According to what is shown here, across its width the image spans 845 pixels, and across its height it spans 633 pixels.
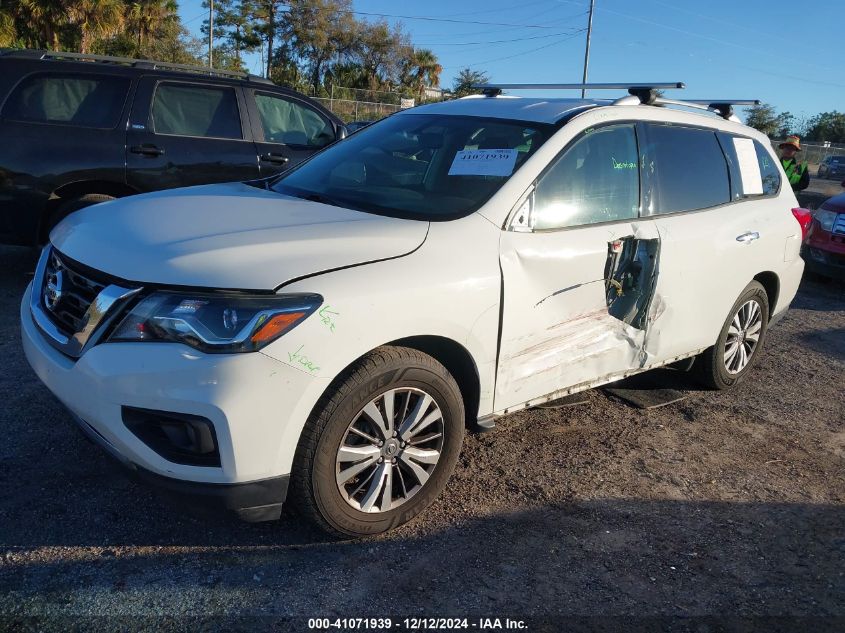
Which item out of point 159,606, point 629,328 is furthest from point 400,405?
point 629,328

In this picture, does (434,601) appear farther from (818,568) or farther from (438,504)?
(818,568)

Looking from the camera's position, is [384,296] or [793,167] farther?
[793,167]

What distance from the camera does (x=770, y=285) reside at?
16.9 ft

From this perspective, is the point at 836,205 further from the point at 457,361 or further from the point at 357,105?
the point at 357,105

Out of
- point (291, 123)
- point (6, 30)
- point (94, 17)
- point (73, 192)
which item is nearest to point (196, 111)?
point (291, 123)

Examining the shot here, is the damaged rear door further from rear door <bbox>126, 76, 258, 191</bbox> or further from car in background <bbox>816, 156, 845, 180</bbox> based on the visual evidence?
car in background <bbox>816, 156, 845, 180</bbox>

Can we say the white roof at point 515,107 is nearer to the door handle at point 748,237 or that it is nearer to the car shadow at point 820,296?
the door handle at point 748,237

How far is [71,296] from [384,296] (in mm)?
1260

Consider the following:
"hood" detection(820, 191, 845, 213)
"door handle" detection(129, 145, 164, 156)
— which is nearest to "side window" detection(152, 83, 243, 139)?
"door handle" detection(129, 145, 164, 156)

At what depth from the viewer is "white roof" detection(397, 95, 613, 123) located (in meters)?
3.72

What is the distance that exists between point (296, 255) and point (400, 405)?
0.75 meters

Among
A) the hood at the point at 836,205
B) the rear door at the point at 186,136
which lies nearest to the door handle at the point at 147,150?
the rear door at the point at 186,136

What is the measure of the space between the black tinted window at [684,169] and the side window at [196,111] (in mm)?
4120

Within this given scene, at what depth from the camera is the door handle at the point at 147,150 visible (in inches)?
239
